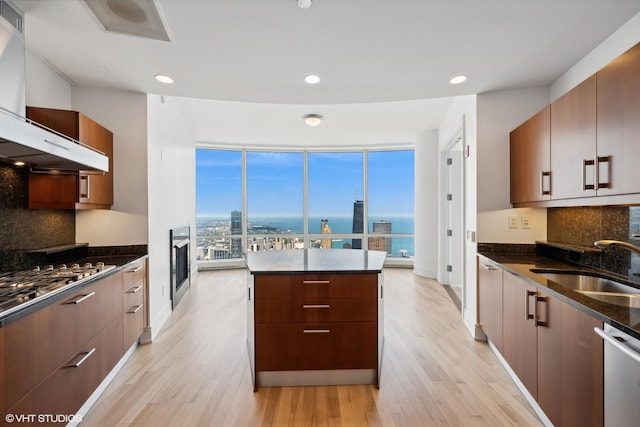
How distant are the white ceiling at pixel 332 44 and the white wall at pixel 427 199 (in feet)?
8.49

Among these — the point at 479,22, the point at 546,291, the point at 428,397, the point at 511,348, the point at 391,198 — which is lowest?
the point at 428,397

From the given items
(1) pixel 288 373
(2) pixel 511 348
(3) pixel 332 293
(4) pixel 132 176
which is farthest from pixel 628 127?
(4) pixel 132 176

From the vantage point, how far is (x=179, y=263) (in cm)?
435

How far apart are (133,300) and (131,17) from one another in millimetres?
2130

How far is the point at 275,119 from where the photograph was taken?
4.73 meters

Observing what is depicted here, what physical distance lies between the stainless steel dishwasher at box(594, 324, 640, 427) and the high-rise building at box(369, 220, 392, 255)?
5359 mm

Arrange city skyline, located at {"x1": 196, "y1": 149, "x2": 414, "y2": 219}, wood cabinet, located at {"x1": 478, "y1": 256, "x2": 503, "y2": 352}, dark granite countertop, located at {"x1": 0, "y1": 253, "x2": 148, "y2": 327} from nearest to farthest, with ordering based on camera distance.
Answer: dark granite countertop, located at {"x1": 0, "y1": 253, "x2": 148, "y2": 327} < wood cabinet, located at {"x1": 478, "y1": 256, "x2": 503, "y2": 352} < city skyline, located at {"x1": 196, "y1": 149, "x2": 414, "y2": 219}

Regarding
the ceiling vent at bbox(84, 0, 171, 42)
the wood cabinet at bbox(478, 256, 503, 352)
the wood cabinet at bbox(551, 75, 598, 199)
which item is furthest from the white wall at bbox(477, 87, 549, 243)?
the ceiling vent at bbox(84, 0, 171, 42)

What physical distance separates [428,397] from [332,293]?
97cm

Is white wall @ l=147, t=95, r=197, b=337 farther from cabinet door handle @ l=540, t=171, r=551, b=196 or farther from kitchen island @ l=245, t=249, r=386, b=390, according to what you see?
cabinet door handle @ l=540, t=171, r=551, b=196

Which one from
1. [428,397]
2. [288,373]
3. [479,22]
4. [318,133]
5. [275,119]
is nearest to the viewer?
[479,22]

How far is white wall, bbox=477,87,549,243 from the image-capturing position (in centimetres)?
297

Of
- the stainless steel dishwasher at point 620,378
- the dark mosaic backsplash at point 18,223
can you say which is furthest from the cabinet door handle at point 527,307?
the dark mosaic backsplash at point 18,223

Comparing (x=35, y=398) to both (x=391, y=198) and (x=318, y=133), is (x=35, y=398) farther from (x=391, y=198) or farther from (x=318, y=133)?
(x=391, y=198)
